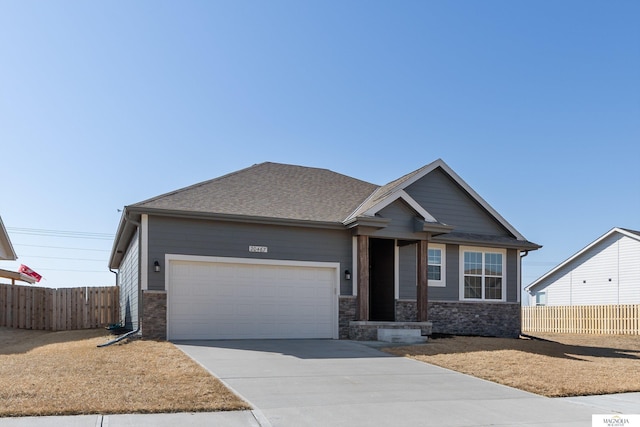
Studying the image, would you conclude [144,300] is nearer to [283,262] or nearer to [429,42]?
[283,262]

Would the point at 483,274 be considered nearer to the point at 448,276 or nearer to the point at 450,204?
the point at 448,276

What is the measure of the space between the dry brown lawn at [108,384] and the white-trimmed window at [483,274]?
35.8ft

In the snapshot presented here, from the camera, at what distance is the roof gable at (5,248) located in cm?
2120

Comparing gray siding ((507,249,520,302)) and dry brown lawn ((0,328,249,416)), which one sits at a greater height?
gray siding ((507,249,520,302))

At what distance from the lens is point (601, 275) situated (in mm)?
32750

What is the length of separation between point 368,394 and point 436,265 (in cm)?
1101

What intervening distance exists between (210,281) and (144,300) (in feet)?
6.01

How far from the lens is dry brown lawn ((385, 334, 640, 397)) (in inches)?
404

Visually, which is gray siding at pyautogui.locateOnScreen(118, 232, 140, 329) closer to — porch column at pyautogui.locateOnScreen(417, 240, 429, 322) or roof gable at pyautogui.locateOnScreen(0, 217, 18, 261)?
roof gable at pyautogui.locateOnScreen(0, 217, 18, 261)

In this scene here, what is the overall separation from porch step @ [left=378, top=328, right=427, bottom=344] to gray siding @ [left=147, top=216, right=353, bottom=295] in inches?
68.3

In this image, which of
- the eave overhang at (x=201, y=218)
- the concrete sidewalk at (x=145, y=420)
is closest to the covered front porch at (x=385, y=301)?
the eave overhang at (x=201, y=218)

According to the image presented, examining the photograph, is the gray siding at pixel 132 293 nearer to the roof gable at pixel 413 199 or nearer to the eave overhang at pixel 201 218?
the eave overhang at pixel 201 218

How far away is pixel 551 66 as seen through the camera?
63.2ft

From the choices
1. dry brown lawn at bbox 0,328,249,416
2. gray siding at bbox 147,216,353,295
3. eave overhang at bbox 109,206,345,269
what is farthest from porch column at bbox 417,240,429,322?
dry brown lawn at bbox 0,328,249,416
